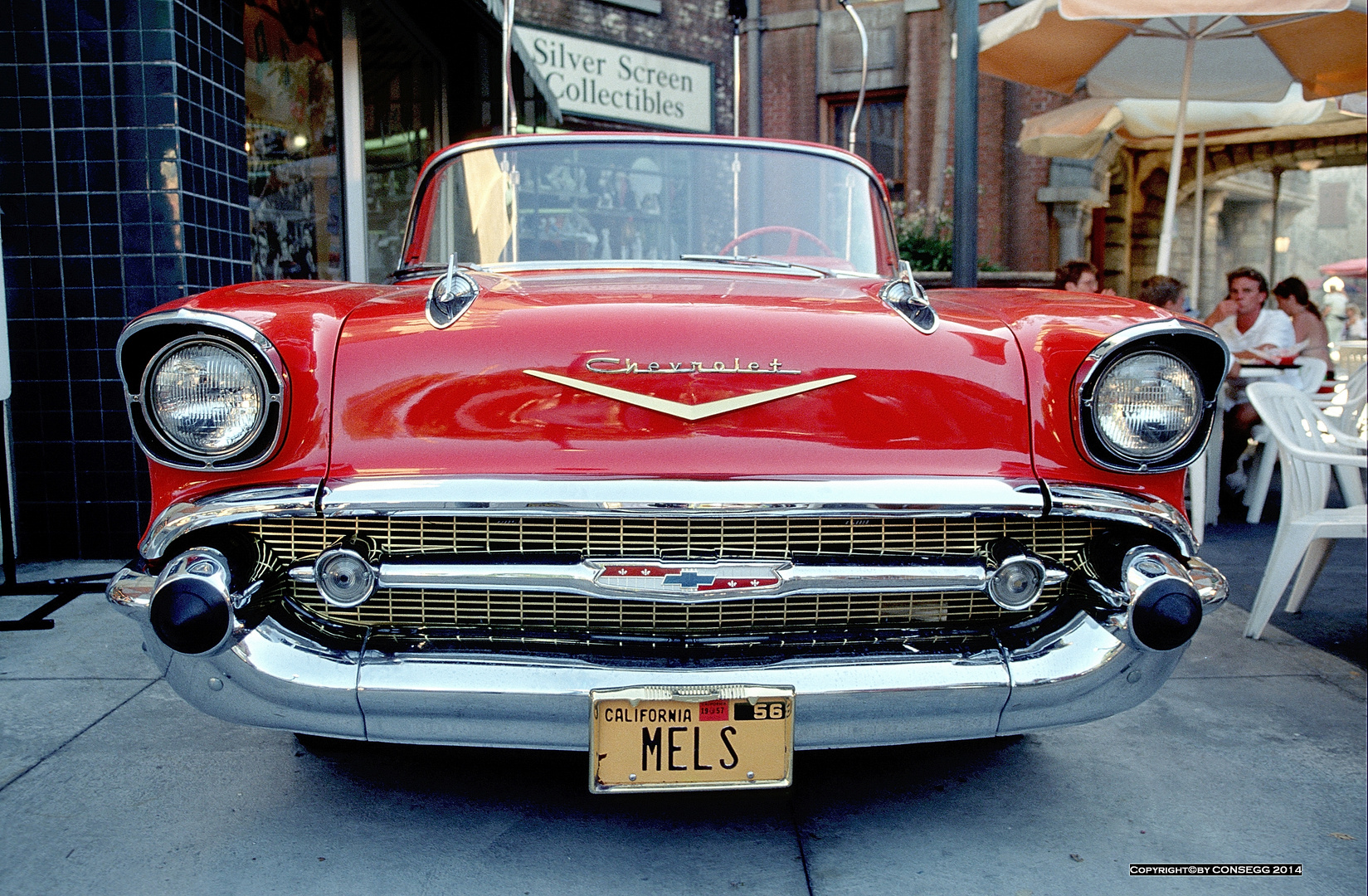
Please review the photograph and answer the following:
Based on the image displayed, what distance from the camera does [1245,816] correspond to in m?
2.17

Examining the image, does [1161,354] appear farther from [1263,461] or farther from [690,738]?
[1263,461]

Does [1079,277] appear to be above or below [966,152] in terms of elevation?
below

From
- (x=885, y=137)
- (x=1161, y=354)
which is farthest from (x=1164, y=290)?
(x=885, y=137)

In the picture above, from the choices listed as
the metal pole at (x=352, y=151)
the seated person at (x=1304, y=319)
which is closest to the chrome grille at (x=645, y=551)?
the metal pole at (x=352, y=151)

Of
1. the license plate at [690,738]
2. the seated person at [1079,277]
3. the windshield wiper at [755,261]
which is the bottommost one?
the license plate at [690,738]

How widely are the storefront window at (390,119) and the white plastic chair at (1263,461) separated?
4.65m

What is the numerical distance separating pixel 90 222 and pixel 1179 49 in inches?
224

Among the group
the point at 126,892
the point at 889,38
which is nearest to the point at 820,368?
the point at 126,892

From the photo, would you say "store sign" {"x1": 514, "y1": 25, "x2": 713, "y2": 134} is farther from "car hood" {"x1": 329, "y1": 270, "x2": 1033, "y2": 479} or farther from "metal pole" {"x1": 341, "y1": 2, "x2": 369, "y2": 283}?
"car hood" {"x1": 329, "y1": 270, "x2": 1033, "y2": 479}

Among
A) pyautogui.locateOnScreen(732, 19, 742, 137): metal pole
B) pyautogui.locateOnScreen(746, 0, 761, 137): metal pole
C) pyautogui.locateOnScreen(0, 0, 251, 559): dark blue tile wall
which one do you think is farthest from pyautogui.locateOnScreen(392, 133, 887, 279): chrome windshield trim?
pyautogui.locateOnScreen(746, 0, 761, 137): metal pole

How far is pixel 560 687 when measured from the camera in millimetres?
1717

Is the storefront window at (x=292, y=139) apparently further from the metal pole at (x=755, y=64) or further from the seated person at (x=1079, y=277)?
the seated person at (x=1079, y=277)

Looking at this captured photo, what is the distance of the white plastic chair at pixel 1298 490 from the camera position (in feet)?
10.5

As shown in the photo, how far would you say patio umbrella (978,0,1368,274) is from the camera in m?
4.37
